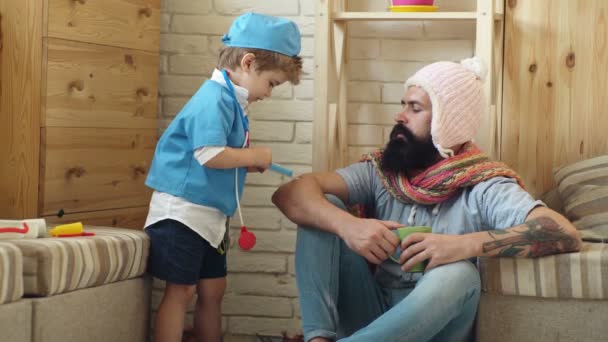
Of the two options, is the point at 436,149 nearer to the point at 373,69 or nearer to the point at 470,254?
the point at 470,254

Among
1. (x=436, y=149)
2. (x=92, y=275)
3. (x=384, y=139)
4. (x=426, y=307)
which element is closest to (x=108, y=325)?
(x=92, y=275)

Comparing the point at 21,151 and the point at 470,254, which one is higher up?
the point at 21,151

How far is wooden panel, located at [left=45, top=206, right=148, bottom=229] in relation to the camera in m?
2.28

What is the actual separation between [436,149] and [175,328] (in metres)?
0.78

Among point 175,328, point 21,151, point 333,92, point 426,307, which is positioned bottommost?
point 175,328

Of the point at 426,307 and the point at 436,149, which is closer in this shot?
the point at 426,307

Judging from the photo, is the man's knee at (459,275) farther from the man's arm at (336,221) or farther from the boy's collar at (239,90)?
the boy's collar at (239,90)

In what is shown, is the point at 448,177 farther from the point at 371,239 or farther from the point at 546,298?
the point at 546,298

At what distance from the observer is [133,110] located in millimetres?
2525

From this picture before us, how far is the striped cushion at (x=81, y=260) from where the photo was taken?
1751 mm

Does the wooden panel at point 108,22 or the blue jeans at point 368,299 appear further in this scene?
the wooden panel at point 108,22

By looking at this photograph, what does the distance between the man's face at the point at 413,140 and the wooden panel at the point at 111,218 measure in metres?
0.81

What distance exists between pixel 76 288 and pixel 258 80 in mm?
670

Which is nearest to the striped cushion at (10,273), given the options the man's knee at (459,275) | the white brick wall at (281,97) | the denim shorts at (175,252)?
the denim shorts at (175,252)
